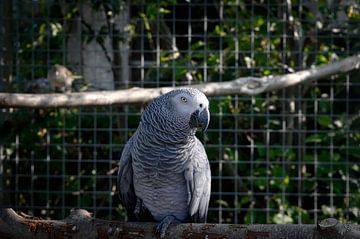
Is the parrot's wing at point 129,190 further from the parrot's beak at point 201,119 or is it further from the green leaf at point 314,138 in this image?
the green leaf at point 314,138

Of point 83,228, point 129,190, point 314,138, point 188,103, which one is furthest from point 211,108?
point 83,228

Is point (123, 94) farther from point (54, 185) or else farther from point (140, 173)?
point (54, 185)

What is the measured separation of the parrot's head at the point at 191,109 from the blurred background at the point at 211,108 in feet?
3.68

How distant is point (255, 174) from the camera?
9.78ft

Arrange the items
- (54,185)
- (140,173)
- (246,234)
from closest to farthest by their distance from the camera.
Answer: (246,234), (140,173), (54,185)

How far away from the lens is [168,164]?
1742 millimetres

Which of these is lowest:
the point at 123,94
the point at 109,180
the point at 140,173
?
the point at 109,180

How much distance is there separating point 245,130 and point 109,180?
2.57 feet

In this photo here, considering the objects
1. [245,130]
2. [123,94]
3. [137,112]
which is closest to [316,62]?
[245,130]

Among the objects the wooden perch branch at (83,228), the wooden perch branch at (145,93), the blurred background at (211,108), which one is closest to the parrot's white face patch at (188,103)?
the wooden perch branch at (83,228)

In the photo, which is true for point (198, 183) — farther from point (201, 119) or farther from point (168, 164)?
point (201, 119)

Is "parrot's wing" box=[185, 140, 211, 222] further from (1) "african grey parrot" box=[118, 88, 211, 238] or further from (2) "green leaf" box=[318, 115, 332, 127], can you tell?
(2) "green leaf" box=[318, 115, 332, 127]

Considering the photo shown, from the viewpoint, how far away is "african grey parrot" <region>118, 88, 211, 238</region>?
5.44ft

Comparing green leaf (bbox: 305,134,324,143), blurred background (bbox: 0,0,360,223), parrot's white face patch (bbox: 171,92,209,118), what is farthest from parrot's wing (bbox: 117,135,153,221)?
green leaf (bbox: 305,134,324,143)
